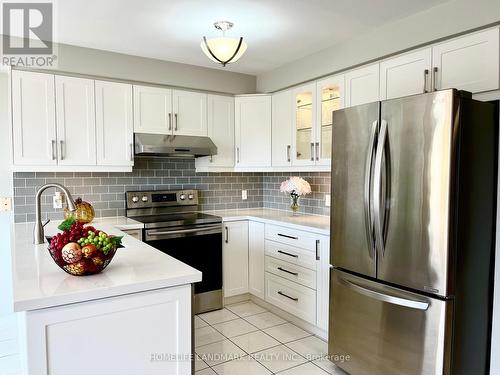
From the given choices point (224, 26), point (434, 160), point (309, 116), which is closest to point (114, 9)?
point (224, 26)

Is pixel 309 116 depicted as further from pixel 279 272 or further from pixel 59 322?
pixel 59 322

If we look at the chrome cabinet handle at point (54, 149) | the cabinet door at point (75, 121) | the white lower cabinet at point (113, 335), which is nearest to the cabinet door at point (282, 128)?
the cabinet door at point (75, 121)

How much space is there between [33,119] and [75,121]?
1.01 feet

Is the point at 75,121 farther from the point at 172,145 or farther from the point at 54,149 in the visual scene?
the point at 172,145

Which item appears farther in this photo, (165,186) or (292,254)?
(165,186)

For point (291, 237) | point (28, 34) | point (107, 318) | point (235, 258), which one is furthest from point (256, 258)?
point (28, 34)

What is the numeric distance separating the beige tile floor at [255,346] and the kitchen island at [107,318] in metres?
1.13

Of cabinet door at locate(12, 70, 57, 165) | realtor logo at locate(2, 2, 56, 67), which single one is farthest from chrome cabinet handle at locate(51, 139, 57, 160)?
realtor logo at locate(2, 2, 56, 67)

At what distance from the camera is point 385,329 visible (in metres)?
2.19

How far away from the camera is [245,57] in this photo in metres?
3.53

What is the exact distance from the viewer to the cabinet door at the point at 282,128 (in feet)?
12.2

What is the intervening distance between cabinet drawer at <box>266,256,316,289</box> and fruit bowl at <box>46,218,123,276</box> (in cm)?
190

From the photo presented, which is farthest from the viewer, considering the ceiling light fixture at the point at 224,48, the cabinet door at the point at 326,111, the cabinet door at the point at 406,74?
the cabinet door at the point at 326,111

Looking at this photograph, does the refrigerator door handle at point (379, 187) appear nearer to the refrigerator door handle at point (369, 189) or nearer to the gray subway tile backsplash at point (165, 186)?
the refrigerator door handle at point (369, 189)
